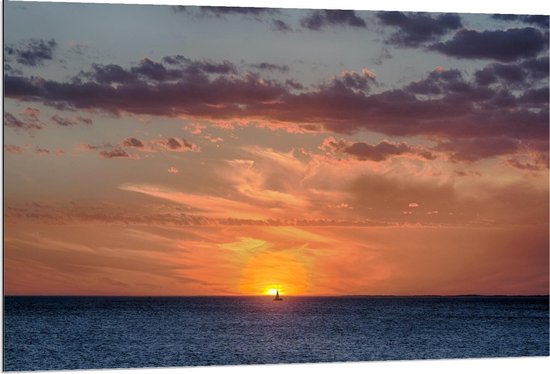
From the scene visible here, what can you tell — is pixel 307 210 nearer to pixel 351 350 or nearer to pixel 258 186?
pixel 258 186

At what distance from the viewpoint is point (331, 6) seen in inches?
545

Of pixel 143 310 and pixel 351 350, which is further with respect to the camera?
pixel 143 310

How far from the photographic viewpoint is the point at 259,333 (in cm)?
3472

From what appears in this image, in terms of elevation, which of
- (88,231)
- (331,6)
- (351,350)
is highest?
(331,6)

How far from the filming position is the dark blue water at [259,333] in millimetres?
26703

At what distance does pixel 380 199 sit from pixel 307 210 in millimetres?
1492

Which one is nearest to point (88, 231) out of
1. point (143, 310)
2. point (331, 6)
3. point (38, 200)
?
point (38, 200)

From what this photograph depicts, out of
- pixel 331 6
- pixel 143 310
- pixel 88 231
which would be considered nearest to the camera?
pixel 331 6

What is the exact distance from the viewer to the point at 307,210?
22.8 metres

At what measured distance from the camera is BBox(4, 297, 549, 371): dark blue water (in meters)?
26.7

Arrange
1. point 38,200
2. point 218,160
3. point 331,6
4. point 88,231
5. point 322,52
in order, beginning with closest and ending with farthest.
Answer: point 331,6
point 322,52
point 38,200
point 218,160
point 88,231

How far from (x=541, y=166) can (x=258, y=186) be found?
17.7ft

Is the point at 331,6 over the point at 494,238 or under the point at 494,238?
over

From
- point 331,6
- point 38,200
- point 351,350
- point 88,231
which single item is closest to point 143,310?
point 351,350
